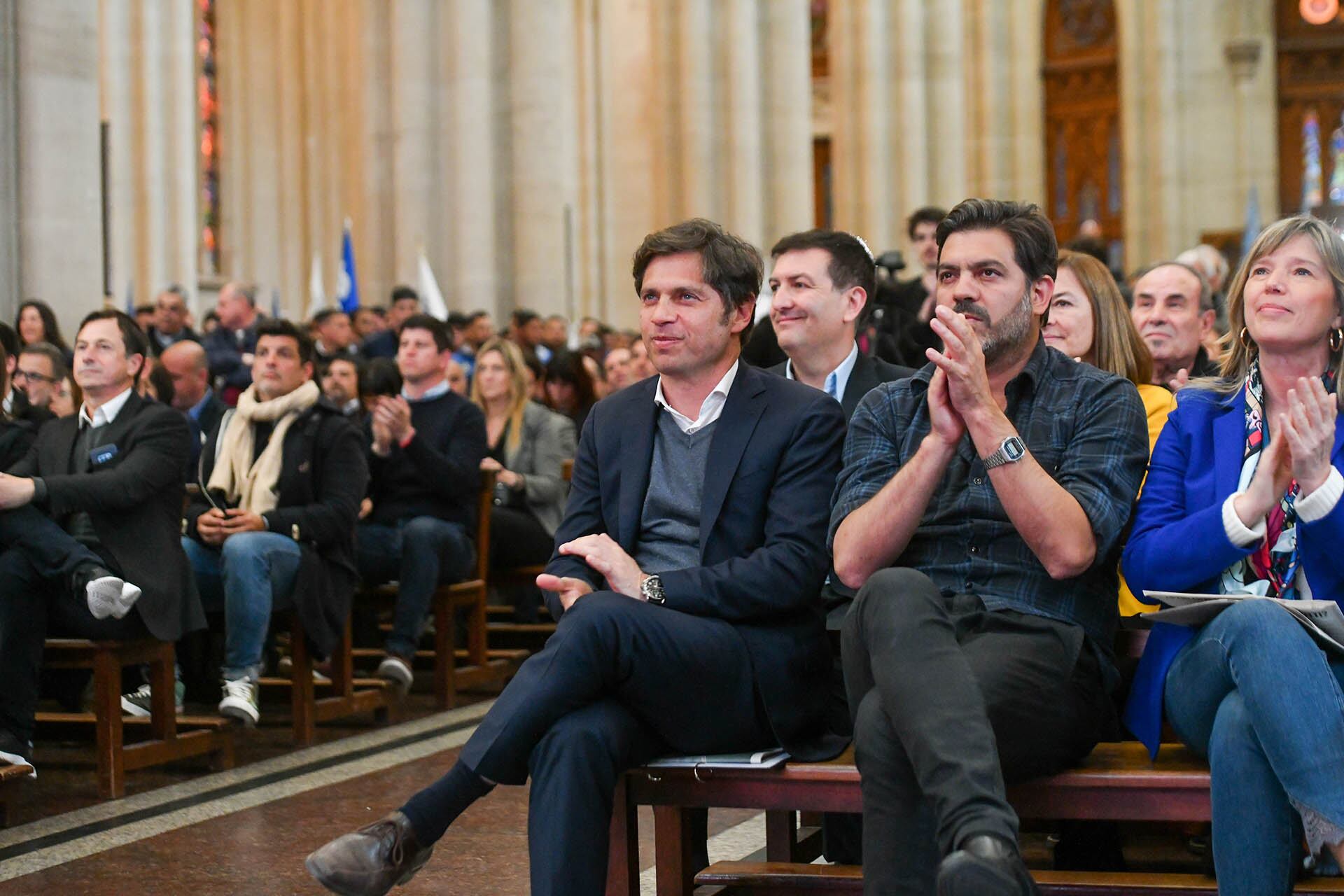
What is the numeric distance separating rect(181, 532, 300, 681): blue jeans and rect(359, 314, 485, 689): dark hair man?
888 mm

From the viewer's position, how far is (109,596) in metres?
5.96

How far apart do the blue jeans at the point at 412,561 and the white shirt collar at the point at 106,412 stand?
71.2 inches

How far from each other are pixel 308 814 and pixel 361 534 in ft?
8.16

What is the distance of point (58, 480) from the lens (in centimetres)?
615

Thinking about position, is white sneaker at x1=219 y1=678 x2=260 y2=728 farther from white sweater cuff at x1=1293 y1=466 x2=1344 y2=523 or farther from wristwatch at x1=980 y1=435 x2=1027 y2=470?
white sweater cuff at x1=1293 y1=466 x2=1344 y2=523

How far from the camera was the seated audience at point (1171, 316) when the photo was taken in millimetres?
6262

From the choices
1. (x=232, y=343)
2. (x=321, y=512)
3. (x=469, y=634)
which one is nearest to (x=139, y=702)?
(x=321, y=512)

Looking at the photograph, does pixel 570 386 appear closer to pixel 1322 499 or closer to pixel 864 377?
pixel 864 377

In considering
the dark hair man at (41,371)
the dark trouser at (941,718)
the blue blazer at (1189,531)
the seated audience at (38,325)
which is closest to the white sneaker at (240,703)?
the dark hair man at (41,371)

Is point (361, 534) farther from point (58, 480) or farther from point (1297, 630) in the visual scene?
point (1297, 630)

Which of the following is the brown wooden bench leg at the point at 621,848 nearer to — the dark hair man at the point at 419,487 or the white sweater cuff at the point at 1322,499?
the white sweater cuff at the point at 1322,499

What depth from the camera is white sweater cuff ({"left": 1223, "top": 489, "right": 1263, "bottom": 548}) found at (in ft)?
12.3

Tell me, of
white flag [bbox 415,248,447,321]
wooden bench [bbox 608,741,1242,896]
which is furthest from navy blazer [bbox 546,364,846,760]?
white flag [bbox 415,248,447,321]

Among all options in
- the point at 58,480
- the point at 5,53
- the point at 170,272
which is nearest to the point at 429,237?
the point at 170,272
